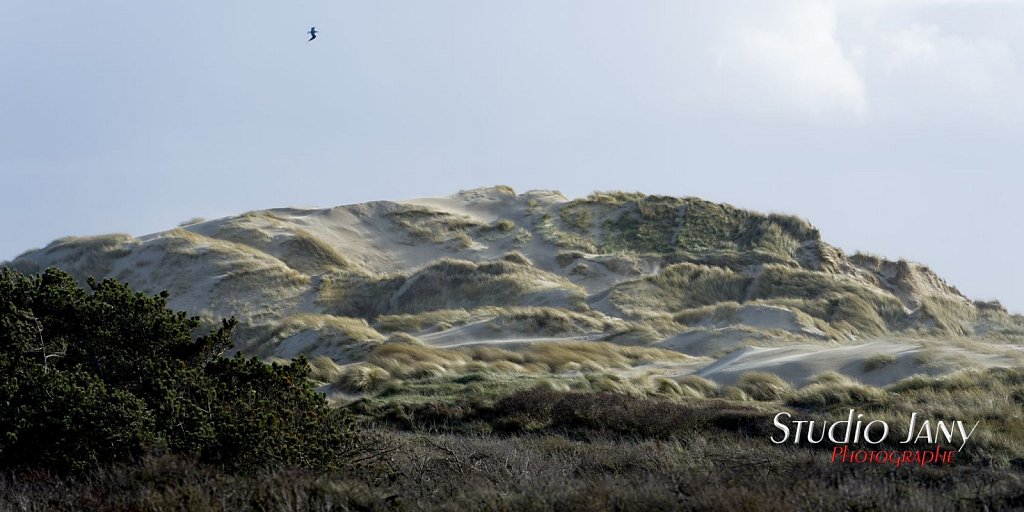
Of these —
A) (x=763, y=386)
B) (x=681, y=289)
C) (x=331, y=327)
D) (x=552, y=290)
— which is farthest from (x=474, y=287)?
(x=763, y=386)

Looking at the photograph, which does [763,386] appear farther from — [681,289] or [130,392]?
[681,289]

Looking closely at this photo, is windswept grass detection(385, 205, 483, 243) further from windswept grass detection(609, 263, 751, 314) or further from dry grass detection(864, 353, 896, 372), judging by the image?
dry grass detection(864, 353, 896, 372)

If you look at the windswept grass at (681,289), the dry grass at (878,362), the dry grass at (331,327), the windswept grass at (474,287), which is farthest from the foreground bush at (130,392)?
the windswept grass at (474,287)

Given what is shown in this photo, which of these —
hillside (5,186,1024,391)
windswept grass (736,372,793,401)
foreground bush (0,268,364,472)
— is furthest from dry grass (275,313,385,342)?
foreground bush (0,268,364,472)

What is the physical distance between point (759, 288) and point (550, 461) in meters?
29.9

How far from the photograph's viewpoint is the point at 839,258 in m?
43.8

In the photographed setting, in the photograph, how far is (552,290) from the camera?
121ft

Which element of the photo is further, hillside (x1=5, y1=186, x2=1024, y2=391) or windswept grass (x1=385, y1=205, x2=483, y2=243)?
windswept grass (x1=385, y1=205, x2=483, y2=243)

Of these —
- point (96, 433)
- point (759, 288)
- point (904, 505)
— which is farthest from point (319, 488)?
point (759, 288)

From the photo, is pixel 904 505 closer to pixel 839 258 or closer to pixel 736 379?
pixel 736 379

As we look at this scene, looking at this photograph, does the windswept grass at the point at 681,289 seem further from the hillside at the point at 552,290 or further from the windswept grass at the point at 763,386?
the windswept grass at the point at 763,386

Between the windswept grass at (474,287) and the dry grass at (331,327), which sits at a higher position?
the windswept grass at (474,287)

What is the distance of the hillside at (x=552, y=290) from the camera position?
2211cm

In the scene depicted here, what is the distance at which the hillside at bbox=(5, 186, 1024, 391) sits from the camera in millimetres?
22109
